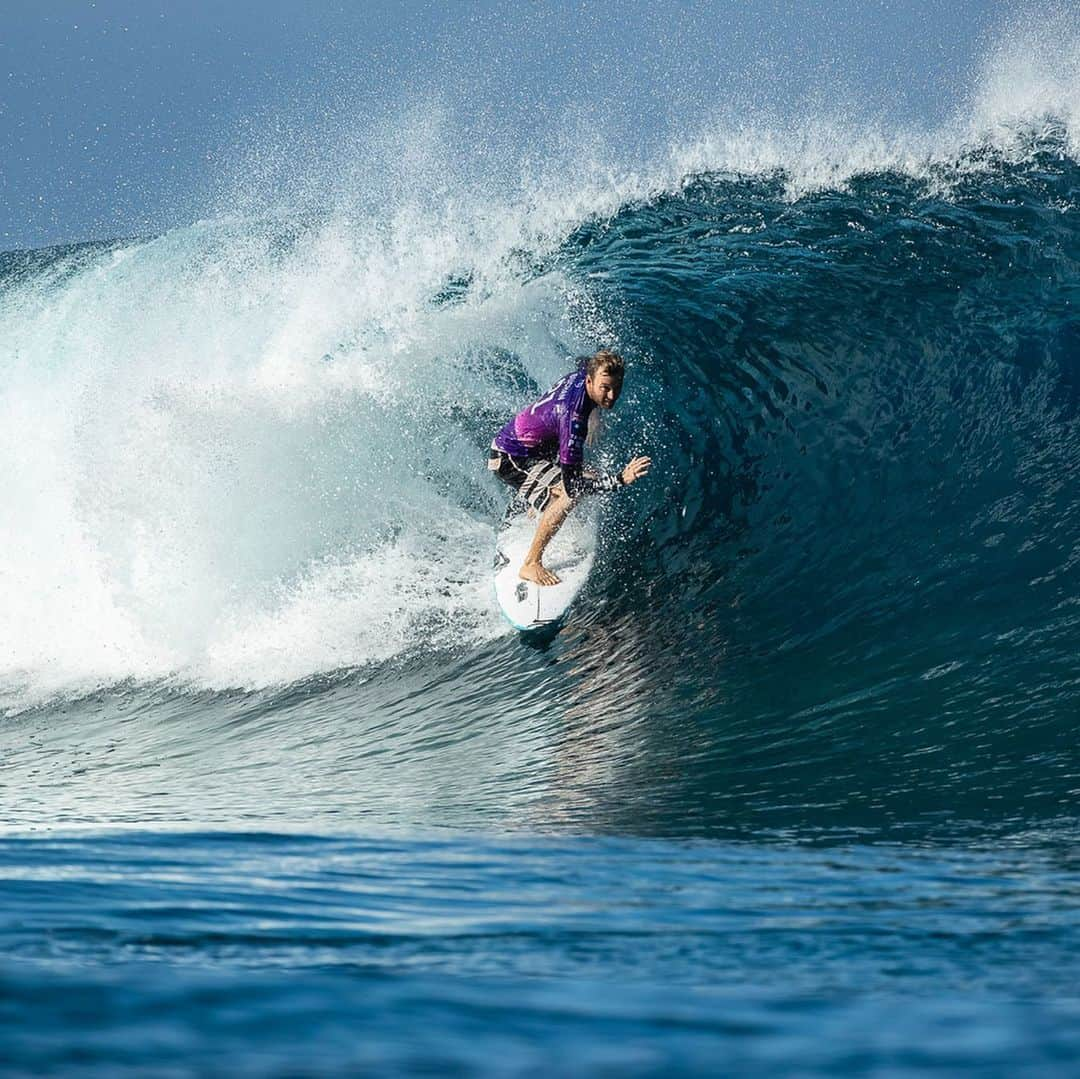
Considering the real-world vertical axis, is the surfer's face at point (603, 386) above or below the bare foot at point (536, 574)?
above

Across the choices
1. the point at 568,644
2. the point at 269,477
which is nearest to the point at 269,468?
the point at 269,477

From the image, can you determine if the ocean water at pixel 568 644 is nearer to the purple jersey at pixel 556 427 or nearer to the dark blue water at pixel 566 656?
the dark blue water at pixel 566 656

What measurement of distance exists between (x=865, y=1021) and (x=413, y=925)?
3.10ft

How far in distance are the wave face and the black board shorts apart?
2.52ft

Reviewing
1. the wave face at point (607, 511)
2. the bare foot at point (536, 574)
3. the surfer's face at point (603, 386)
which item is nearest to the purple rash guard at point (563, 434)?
the surfer's face at point (603, 386)

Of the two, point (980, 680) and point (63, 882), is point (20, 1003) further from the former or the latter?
point (980, 680)

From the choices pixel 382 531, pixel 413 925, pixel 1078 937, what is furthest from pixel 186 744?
pixel 1078 937

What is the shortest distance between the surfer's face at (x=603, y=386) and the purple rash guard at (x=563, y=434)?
0.14m

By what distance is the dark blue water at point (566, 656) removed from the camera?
186cm

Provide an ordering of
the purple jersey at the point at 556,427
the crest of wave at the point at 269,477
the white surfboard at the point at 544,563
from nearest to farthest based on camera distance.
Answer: the purple jersey at the point at 556,427 < the white surfboard at the point at 544,563 < the crest of wave at the point at 269,477

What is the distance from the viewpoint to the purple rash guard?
272 inches

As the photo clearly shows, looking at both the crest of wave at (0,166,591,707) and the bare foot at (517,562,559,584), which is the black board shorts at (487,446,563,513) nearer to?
the bare foot at (517,562,559,584)

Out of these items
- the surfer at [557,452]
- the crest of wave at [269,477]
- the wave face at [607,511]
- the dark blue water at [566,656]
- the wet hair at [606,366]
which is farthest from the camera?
the crest of wave at [269,477]

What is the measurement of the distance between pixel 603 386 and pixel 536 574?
139 centimetres
